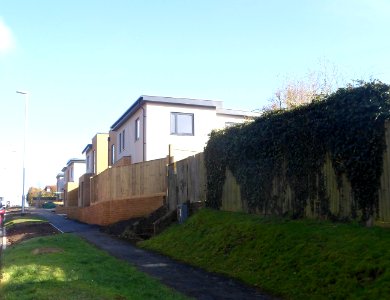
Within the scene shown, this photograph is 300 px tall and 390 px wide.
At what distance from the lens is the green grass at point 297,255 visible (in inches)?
316

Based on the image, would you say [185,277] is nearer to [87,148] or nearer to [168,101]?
[168,101]

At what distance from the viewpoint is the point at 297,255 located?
32.4ft

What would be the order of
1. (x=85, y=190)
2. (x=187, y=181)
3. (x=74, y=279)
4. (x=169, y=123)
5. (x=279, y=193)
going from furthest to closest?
(x=85, y=190) → (x=169, y=123) → (x=187, y=181) → (x=279, y=193) → (x=74, y=279)

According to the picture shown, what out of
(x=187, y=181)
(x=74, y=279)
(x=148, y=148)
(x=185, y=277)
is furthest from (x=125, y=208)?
(x=74, y=279)

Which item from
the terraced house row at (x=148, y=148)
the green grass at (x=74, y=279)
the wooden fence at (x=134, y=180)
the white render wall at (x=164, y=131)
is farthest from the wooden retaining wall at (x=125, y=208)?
the green grass at (x=74, y=279)

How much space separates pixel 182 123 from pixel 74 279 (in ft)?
68.0

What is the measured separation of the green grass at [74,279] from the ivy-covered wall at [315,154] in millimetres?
4039

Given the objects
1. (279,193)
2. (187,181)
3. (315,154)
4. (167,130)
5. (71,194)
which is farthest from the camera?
(71,194)

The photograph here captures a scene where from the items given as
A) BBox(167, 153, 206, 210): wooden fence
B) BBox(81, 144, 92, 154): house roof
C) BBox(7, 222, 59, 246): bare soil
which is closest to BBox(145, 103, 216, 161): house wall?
BBox(7, 222, 59, 246): bare soil

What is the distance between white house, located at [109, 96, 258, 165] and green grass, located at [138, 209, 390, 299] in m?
14.4

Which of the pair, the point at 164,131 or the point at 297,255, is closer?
the point at 297,255

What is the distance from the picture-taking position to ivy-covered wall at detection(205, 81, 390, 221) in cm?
984

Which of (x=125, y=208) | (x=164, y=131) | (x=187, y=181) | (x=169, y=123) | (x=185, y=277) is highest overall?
(x=169, y=123)

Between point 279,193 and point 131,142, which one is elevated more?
point 131,142
